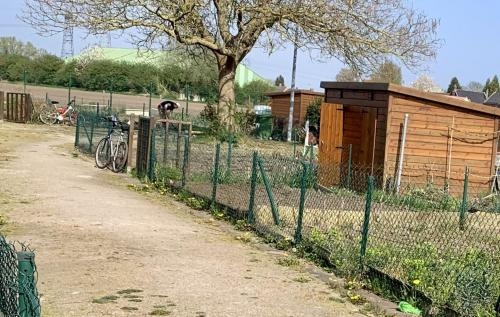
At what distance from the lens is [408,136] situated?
16172 mm

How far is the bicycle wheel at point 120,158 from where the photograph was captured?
16078 millimetres

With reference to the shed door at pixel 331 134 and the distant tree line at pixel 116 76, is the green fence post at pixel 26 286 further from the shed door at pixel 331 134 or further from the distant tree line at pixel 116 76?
the distant tree line at pixel 116 76

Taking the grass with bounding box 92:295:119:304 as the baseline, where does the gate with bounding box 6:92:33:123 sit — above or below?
above

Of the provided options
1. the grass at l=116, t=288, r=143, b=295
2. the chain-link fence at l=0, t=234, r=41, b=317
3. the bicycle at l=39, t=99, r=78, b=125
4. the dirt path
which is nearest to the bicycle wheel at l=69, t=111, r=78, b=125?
the bicycle at l=39, t=99, r=78, b=125

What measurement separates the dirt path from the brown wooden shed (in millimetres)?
25500

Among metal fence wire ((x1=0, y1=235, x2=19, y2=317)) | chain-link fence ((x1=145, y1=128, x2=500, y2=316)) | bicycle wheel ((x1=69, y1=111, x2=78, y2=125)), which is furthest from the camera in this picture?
bicycle wheel ((x1=69, y1=111, x2=78, y2=125))

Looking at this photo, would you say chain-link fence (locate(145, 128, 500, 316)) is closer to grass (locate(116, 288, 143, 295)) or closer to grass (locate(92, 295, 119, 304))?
grass (locate(116, 288, 143, 295))

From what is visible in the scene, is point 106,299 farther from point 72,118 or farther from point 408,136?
point 72,118

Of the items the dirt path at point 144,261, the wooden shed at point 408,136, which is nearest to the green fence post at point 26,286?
the dirt path at point 144,261

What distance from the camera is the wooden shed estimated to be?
52.4ft

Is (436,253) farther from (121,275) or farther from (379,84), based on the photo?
(379,84)

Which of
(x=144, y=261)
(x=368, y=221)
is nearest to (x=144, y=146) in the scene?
(x=144, y=261)

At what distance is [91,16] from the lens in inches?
834

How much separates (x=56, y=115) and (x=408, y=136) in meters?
19.9
